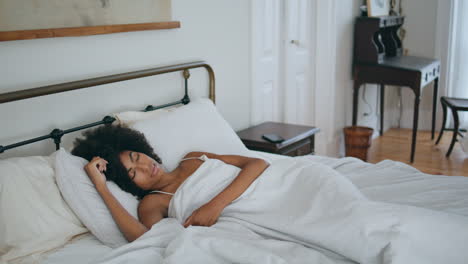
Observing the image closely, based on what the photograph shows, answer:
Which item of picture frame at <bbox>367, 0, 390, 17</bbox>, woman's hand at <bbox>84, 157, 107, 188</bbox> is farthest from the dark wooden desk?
woman's hand at <bbox>84, 157, 107, 188</bbox>

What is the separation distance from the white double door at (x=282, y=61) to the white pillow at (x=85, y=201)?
5.26 feet

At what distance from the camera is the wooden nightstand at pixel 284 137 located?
2.77m

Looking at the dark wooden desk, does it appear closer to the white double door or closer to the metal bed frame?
the white double door

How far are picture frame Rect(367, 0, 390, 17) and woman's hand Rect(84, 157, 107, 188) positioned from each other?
3133mm

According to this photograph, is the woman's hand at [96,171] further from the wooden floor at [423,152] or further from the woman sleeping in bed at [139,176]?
the wooden floor at [423,152]

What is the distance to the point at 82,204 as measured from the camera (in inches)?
66.5

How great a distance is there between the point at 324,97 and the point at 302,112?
23cm

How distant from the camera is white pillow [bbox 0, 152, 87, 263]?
154cm

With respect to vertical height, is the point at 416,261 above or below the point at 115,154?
below

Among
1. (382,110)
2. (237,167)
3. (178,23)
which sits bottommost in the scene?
(382,110)

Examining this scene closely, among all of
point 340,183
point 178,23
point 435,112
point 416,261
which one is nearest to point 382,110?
point 435,112

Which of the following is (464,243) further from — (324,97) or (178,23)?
(324,97)

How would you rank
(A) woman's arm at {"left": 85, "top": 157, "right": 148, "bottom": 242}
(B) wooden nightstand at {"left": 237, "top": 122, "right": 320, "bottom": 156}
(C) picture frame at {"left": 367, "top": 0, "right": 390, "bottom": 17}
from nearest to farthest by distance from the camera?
(A) woman's arm at {"left": 85, "top": 157, "right": 148, "bottom": 242} < (B) wooden nightstand at {"left": 237, "top": 122, "right": 320, "bottom": 156} < (C) picture frame at {"left": 367, "top": 0, "right": 390, "bottom": 17}

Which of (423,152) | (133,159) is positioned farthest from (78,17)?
(423,152)
